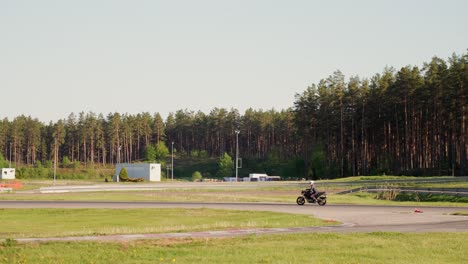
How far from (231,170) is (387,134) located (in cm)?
4986

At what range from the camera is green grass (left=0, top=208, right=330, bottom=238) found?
99.6 feet

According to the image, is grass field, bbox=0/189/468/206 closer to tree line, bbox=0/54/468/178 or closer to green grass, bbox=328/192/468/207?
green grass, bbox=328/192/468/207

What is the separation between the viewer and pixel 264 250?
21.8 metres

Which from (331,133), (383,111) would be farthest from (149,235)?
(331,133)

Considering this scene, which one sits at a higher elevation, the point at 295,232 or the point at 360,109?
the point at 360,109

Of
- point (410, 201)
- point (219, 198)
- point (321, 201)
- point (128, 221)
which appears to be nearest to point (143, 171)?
point (219, 198)

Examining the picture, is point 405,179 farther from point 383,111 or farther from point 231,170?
point 231,170

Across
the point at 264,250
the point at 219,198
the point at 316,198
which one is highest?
the point at 316,198

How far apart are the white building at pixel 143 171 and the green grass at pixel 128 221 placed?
7775 cm

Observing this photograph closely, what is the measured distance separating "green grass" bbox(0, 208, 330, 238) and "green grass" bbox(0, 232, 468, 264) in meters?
5.38

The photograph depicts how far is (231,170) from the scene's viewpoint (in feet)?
534

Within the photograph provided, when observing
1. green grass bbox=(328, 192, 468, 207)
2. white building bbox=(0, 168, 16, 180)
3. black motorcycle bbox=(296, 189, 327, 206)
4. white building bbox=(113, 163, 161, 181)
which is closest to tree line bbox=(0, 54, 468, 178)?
white building bbox=(113, 163, 161, 181)

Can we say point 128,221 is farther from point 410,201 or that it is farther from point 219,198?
point 410,201

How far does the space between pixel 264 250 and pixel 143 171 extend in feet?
342
